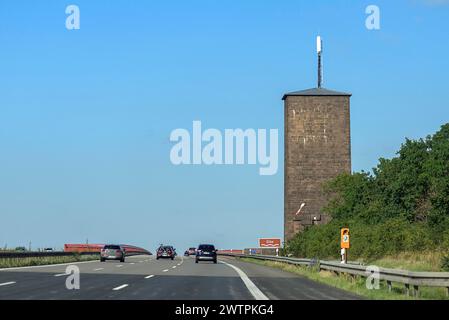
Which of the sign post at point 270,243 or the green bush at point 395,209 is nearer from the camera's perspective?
the green bush at point 395,209

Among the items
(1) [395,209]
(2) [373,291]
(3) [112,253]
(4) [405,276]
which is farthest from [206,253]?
(4) [405,276]

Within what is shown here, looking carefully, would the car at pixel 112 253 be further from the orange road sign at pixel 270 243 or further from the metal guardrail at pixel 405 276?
the orange road sign at pixel 270 243

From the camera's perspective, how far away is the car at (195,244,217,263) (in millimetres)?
55403

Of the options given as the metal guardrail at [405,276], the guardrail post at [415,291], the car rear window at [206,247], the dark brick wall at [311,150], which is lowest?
the car rear window at [206,247]

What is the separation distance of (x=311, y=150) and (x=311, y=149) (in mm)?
165

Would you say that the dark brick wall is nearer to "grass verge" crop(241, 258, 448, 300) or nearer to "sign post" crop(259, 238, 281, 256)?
"sign post" crop(259, 238, 281, 256)

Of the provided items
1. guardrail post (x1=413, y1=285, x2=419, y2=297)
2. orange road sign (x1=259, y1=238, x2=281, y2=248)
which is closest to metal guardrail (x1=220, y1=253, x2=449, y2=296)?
guardrail post (x1=413, y1=285, x2=419, y2=297)

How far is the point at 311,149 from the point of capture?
403ft

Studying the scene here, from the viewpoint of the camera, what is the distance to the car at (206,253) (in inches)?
2181

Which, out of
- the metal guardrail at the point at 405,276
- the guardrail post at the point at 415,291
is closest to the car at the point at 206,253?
the metal guardrail at the point at 405,276

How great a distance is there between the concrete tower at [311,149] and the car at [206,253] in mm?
62078

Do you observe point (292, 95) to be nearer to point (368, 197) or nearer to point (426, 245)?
point (368, 197)

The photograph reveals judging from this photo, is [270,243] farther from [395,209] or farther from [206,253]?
[206,253]
